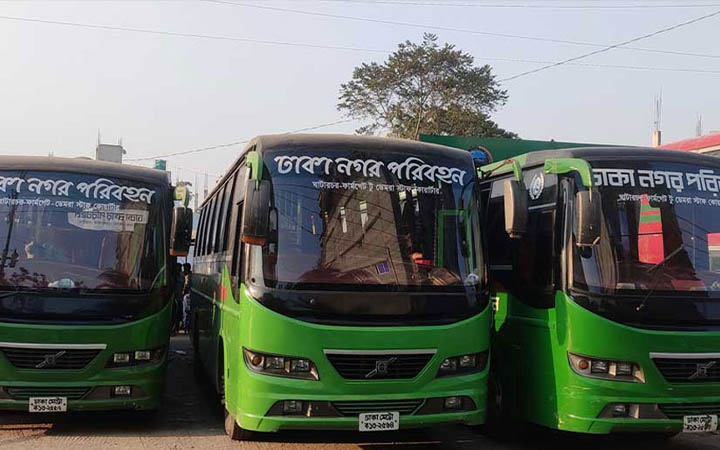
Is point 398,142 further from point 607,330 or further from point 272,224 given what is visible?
point 607,330

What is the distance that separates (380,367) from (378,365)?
2 cm

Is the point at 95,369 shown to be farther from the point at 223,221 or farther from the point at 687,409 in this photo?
the point at 687,409

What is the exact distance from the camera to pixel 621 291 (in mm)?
5922

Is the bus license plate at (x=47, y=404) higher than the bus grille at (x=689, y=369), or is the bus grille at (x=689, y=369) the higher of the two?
the bus grille at (x=689, y=369)

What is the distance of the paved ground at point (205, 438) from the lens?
22.2ft

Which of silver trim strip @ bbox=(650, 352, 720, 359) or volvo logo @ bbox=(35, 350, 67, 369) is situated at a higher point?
silver trim strip @ bbox=(650, 352, 720, 359)

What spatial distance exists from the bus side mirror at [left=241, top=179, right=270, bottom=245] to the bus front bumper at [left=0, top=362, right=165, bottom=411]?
2253 mm

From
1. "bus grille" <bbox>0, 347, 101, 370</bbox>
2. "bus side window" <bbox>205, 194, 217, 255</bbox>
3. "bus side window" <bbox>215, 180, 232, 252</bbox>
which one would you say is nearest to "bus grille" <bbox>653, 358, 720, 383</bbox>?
"bus side window" <bbox>215, 180, 232, 252</bbox>

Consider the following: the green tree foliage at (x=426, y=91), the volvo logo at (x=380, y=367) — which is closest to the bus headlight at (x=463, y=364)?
the volvo logo at (x=380, y=367)

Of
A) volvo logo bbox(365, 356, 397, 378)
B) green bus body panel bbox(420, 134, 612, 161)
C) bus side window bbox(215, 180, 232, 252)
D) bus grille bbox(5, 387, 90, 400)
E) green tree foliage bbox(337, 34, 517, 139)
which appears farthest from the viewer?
green tree foliage bbox(337, 34, 517, 139)

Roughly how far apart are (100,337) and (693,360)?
5.28m

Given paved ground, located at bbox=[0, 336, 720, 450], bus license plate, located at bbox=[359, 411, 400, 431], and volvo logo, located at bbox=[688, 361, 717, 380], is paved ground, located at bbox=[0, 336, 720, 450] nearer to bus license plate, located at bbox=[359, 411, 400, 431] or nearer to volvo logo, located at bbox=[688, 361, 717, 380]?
bus license plate, located at bbox=[359, 411, 400, 431]

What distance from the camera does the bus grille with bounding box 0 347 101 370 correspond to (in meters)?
6.66

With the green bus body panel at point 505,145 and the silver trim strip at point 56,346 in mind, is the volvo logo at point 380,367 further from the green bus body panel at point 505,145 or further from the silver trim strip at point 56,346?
the green bus body panel at point 505,145
